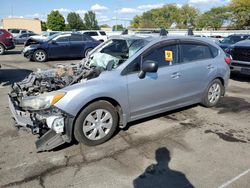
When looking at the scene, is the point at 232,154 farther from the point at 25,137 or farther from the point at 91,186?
the point at 25,137

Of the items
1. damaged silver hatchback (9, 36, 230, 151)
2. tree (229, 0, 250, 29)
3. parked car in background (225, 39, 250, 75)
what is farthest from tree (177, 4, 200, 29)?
damaged silver hatchback (9, 36, 230, 151)

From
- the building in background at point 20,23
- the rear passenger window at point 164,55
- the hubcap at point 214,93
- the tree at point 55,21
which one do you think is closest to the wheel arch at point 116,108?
the rear passenger window at point 164,55

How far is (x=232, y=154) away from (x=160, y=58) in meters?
2.06

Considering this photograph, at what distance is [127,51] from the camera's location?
513cm

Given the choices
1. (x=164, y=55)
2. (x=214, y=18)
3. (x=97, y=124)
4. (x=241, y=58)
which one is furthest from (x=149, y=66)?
(x=214, y=18)

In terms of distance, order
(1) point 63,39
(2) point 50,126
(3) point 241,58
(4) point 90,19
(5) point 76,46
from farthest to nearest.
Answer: (4) point 90,19 → (5) point 76,46 → (1) point 63,39 → (3) point 241,58 → (2) point 50,126

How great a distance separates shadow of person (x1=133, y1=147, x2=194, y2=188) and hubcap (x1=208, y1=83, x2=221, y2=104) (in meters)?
2.85

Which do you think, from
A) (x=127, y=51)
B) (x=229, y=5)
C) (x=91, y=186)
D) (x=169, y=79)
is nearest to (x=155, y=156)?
(x=91, y=186)

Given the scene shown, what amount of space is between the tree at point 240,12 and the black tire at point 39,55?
62.4 metres

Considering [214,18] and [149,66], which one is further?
[214,18]

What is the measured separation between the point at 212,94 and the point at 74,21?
292 ft

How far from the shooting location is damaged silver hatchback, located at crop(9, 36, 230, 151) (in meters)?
4.13

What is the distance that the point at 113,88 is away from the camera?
4445 millimetres

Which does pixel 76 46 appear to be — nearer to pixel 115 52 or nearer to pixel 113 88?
pixel 115 52
